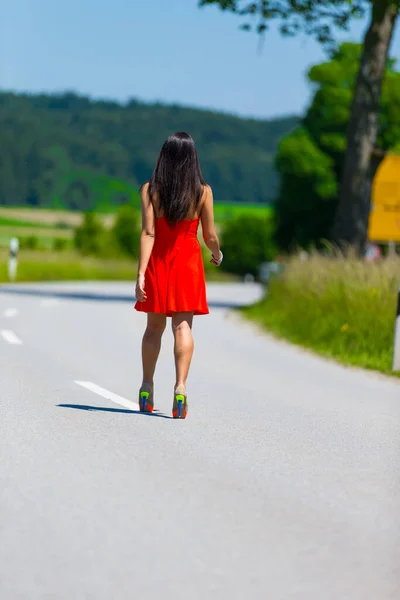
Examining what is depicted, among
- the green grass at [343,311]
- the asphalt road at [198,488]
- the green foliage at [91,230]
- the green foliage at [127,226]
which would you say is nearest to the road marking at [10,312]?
the green grass at [343,311]

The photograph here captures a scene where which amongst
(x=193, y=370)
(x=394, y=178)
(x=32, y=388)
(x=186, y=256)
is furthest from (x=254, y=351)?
(x=394, y=178)

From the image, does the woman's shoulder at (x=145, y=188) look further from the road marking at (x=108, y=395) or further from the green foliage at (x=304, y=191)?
the green foliage at (x=304, y=191)

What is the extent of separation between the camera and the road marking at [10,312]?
20328 mm

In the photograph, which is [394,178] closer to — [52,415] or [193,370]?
[193,370]

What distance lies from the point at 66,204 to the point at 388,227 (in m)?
93.0

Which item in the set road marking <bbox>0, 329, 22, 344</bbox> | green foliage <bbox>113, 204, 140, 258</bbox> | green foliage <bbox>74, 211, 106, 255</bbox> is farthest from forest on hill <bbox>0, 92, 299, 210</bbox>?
road marking <bbox>0, 329, 22, 344</bbox>

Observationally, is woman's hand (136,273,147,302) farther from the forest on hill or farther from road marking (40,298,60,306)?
the forest on hill

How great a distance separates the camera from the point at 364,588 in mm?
4324

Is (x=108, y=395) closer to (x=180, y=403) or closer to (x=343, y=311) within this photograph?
(x=180, y=403)

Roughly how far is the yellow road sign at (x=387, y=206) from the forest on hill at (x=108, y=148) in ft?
244

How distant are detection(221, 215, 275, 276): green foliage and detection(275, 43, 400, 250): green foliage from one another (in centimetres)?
8344

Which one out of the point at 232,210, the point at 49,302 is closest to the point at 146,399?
the point at 49,302

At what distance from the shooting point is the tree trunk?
24.5m

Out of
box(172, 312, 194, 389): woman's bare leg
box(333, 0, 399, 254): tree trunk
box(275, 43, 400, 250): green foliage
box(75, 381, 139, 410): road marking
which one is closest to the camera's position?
box(172, 312, 194, 389): woman's bare leg
